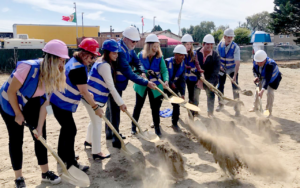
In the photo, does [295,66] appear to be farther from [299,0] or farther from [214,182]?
[214,182]

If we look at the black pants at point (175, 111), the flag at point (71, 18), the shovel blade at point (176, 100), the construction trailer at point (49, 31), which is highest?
the flag at point (71, 18)

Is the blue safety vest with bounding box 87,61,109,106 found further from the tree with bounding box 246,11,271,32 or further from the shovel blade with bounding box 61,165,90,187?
the tree with bounding box 246,11,271,32

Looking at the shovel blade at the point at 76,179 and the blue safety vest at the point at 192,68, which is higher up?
the blue safety vest at the point at 192,68

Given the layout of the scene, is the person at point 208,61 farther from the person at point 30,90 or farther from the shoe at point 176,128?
the person at point 30,90

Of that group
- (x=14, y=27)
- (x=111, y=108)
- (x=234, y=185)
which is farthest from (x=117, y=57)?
(x=14, y=27)

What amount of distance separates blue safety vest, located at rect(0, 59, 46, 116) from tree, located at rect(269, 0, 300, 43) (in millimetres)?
30698

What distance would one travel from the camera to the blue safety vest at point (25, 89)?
270 cm

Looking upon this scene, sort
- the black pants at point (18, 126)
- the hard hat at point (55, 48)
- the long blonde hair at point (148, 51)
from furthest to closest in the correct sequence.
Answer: the long blonde hair at point (148, 51) < the black pants at point (18, 126) < the hard hat at point (55, 48)

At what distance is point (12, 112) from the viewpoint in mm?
2832

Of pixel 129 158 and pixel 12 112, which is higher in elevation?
pixel 12 112

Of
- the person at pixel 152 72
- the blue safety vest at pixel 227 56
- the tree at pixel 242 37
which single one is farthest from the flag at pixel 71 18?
the tree at pixel 242 37

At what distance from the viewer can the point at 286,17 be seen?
92.8 feet

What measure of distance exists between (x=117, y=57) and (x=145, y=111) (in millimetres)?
3068

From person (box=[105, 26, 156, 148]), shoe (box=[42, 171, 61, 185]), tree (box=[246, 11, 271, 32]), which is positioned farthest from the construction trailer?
tree (box=[246, 11, 271, 32])
